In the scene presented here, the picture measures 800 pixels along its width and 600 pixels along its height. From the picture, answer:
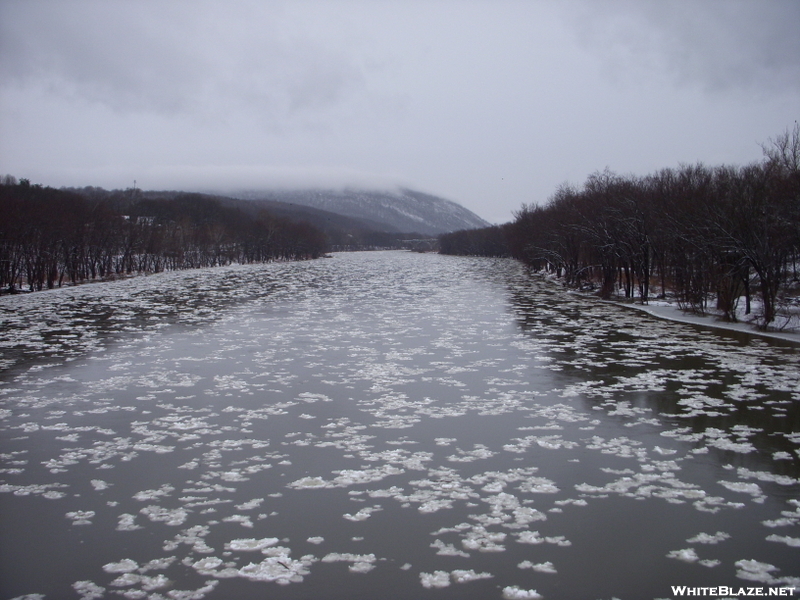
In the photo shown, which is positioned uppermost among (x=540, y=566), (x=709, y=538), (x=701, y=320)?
(x=701, y=320)

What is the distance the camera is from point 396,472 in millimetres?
9422

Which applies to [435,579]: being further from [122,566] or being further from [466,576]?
[122,566]

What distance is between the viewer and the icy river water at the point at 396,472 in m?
6.67

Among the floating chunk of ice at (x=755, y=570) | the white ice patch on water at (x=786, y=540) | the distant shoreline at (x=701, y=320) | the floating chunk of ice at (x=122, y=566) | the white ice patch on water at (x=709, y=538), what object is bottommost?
the floating chunk of ice at (x=122, y=566)

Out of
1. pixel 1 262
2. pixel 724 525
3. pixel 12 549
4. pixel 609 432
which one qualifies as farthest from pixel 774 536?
pixel 1 262

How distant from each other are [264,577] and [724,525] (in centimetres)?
563

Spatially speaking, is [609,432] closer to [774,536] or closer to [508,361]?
[774,536]

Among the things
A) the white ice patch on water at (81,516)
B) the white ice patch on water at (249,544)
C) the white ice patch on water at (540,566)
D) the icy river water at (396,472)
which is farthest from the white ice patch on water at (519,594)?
the white ice patch on water at (81,516)

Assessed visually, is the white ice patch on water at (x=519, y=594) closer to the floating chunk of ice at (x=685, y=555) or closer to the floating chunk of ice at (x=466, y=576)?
the floating chunk of ice at (x=466, y=576)

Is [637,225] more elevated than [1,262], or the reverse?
[637,225]

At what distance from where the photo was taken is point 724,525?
771 centimetres

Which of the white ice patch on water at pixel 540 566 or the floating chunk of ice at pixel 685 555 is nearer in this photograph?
the white ice patch on water at pixel 540 566

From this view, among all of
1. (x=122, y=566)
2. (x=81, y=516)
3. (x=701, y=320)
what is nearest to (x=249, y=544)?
(x=122, y=566)

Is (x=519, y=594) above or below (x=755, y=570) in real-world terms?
below
